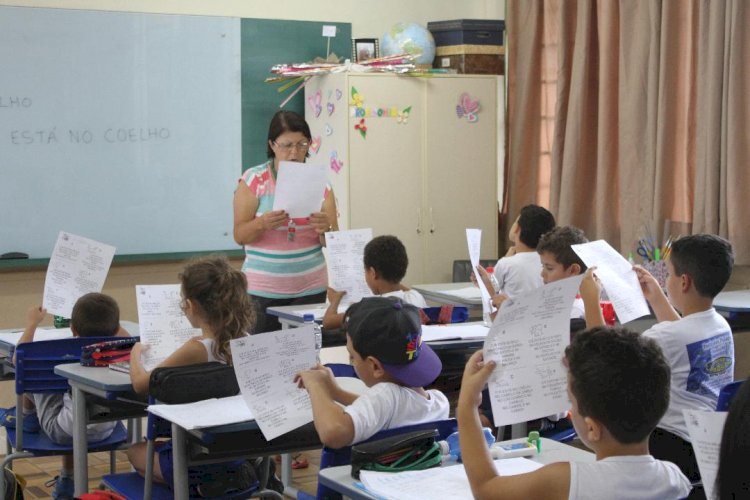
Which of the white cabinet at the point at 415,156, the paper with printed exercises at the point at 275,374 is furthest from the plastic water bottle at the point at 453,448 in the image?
the white cabinet at the point at 415,156

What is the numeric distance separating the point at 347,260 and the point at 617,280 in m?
1.41

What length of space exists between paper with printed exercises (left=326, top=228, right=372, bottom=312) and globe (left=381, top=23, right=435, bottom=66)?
2463mm

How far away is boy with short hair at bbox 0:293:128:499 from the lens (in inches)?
147

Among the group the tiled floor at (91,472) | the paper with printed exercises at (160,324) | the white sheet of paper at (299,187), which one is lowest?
the tiled floor at (91,472)

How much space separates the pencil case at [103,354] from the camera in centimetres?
341

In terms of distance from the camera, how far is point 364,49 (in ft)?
20.8

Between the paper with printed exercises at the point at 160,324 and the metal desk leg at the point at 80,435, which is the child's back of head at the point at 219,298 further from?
the metal desk leg at the point at 80,435

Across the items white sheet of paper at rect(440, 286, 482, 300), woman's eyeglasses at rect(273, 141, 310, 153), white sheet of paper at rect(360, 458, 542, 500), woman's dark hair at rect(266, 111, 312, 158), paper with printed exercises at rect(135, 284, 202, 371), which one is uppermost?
woman's dark hair at rect(266, 111, 312, 158)

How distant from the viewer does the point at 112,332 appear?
12.7 feet

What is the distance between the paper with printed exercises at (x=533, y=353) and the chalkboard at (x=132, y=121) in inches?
164

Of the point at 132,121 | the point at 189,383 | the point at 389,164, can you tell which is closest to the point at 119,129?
the point at 132,121

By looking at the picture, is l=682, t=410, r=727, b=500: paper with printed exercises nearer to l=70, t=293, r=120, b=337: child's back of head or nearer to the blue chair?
the blue chair

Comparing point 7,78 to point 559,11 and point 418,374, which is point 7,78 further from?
point 418,374

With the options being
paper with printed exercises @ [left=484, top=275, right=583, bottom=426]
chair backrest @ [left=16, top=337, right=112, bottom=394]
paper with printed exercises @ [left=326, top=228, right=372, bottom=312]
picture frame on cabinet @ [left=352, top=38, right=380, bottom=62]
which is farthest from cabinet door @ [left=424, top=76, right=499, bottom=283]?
paper with printed exercises @ [left=484, top=275, right=583, bottom=426]
